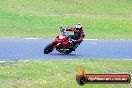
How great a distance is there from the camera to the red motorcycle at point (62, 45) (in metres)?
14.1

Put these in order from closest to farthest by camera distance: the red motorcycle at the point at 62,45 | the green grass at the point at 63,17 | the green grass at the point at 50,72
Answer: the green grass at the point at 50,72
the red motorcycle at the point at 62,45
the green grass at the point at 63,17

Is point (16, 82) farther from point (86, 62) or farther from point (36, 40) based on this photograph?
point (36, 40)

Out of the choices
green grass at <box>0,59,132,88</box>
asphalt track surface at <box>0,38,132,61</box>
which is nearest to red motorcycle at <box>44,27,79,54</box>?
asphalt track surface at <box>0,38,132,61</box>

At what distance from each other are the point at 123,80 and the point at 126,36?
56.4ft

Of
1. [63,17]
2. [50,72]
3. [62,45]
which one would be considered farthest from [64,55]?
[63,17]

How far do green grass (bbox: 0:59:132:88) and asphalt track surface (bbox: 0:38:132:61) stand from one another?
6.04 ft

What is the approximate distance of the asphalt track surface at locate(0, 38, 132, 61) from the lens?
13.5 meters

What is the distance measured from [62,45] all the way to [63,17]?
13.9 metres

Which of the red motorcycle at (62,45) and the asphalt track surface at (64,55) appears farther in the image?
the red motorcycle at (62,45)

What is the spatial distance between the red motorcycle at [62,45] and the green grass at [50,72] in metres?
2.13

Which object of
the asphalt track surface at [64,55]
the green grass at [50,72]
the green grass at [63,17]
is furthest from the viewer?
the green grass at [63,17]

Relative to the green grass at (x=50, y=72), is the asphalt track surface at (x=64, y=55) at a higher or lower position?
lower

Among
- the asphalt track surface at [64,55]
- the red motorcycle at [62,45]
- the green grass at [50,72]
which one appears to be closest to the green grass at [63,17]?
the asphalt track surface at [64,55]

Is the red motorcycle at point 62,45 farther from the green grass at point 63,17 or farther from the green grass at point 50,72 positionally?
the green grass at point 63,17
